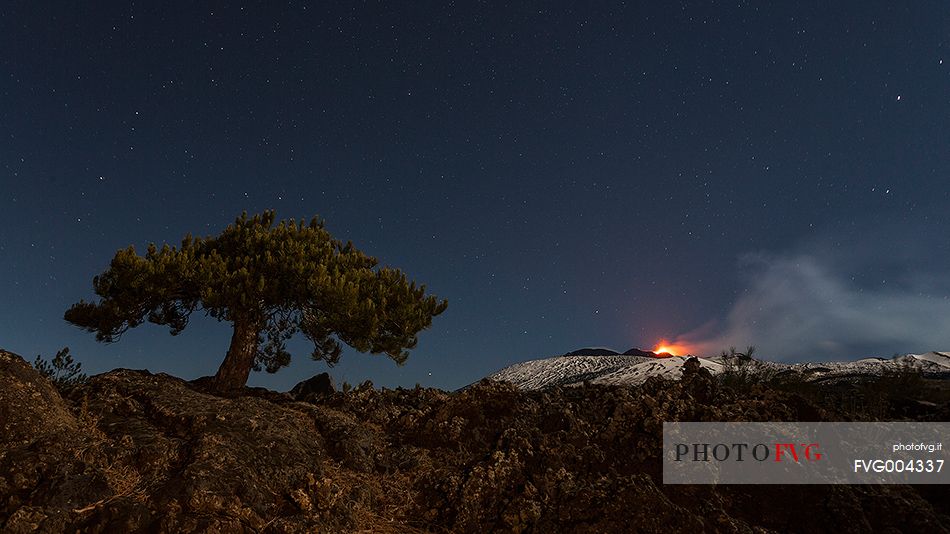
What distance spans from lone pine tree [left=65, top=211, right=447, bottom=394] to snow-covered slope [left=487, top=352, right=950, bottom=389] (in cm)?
554

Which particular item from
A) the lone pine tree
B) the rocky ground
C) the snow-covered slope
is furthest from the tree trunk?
the snow-covered slope

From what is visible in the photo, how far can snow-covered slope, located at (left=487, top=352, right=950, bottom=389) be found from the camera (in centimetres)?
1620

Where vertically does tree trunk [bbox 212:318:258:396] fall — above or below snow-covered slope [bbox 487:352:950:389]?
below

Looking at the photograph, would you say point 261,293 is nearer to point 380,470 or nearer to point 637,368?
point 380,470

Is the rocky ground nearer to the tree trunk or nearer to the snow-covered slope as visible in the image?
the tree trunk

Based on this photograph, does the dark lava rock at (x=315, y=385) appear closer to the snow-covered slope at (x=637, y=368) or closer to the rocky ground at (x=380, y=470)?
the rocky ground at (x=380, y=470)

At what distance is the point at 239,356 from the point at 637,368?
12.4 metres

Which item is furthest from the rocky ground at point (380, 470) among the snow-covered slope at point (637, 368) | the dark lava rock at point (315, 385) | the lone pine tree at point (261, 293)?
the snow-covered slope at point (637, 368)

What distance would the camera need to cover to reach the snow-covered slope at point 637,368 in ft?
53.1

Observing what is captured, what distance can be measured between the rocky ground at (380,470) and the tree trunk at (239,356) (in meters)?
2.19

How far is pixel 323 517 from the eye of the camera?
16.4 ft

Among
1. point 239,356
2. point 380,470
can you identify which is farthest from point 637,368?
point 380,470

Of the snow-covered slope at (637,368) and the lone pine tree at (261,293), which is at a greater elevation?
the snow-covered slope at (637,368)

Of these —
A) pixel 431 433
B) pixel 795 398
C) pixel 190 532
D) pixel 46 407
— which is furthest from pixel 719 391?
pixel 46 407
